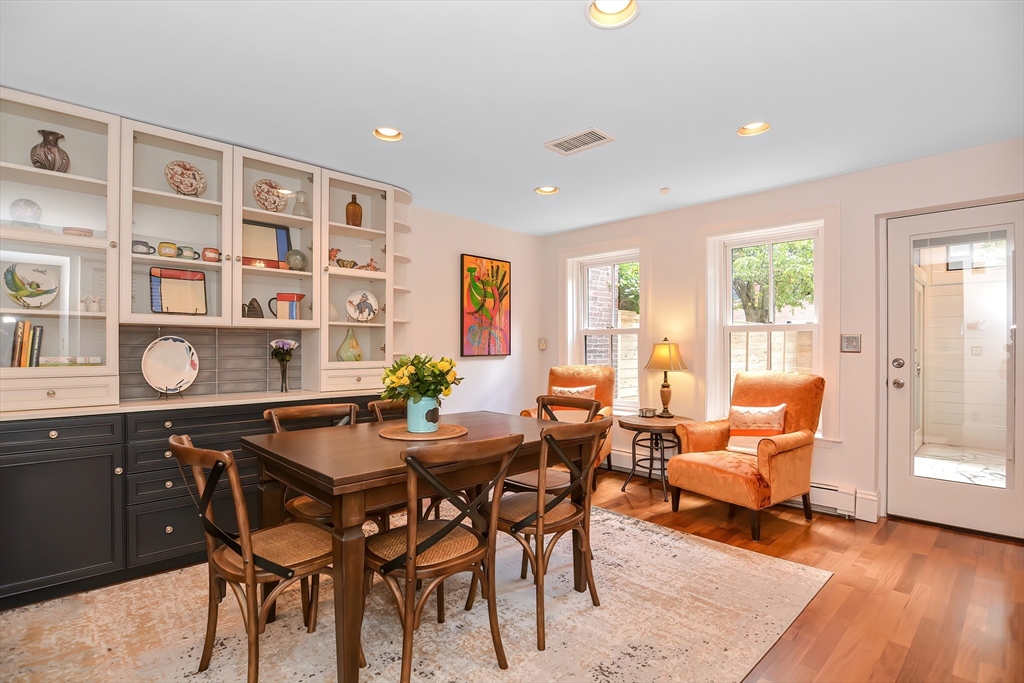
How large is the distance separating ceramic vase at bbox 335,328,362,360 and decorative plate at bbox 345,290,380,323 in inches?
4.9

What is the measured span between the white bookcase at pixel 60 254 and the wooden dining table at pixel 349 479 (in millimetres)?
1189

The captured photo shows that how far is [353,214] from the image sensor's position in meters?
3.76

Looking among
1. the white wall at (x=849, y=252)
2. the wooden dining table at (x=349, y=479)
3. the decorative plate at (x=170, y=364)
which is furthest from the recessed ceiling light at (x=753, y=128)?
the decorative plate at (x=170, y=364)

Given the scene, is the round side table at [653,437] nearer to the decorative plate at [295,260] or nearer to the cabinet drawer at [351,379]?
the cabinet drawer at [351,379]

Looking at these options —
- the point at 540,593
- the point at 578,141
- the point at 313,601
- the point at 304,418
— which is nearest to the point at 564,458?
the point at 540,593

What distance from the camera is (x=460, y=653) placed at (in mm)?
2033

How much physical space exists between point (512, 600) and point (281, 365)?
2.21m

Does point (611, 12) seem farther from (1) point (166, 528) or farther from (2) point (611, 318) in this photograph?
(2) point (611, 318)

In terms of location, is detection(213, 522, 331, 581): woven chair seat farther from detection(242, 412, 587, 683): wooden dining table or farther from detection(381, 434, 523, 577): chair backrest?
detection(381, 434, 523, 577): chair backrest

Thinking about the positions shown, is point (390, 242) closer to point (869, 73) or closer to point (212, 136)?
point (212, 136)

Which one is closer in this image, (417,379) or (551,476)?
(417,379)

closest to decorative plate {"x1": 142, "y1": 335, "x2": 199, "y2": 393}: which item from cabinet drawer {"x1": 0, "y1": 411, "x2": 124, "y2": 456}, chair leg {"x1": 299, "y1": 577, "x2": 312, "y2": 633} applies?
cabinet drawer {"x1": 0, "y1": 411, "x2": 124, "y2": 456}

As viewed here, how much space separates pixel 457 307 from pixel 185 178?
8.10 feet

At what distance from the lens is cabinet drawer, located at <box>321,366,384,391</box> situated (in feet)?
11.6
